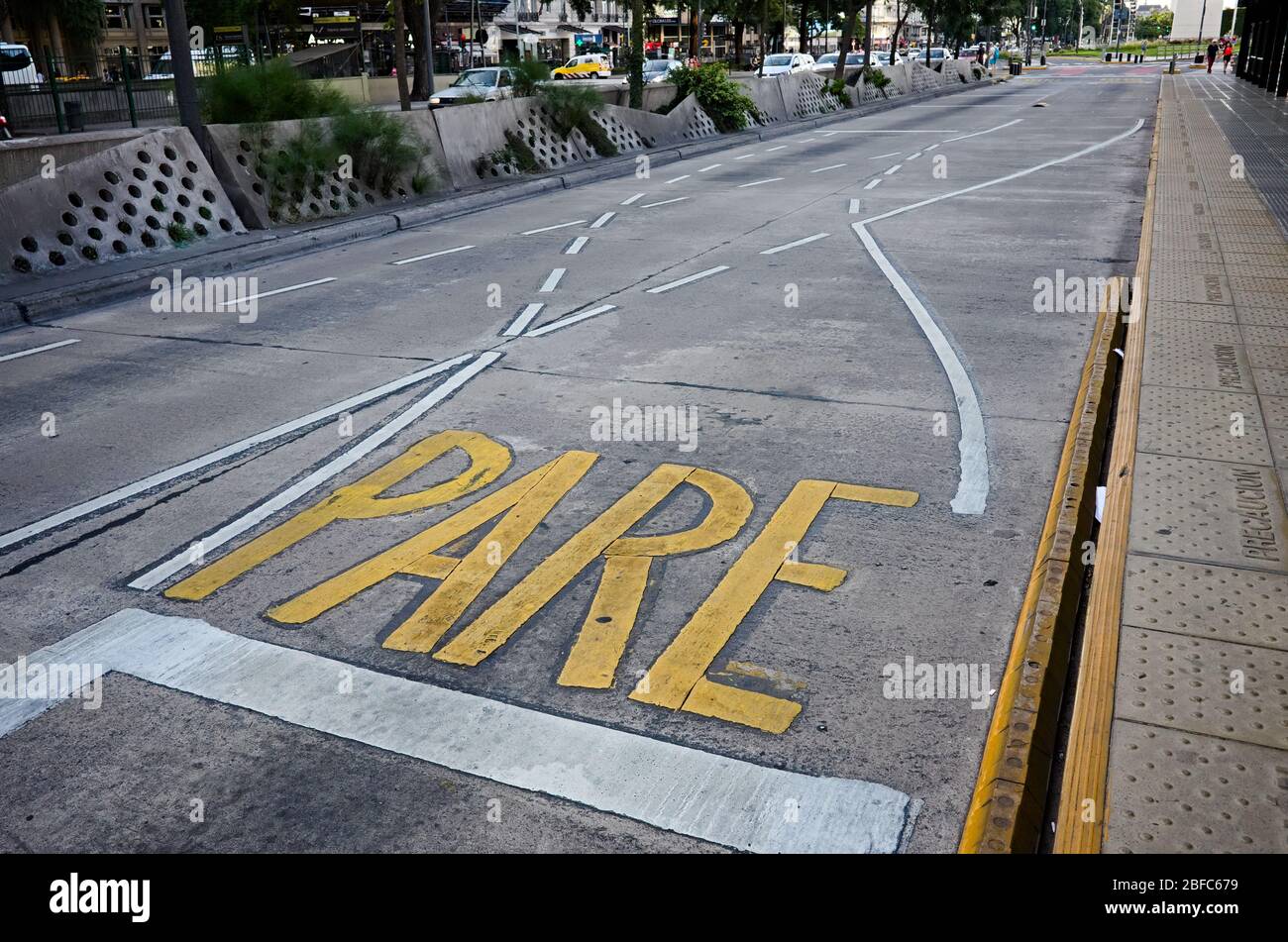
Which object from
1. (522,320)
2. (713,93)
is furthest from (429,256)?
(713,93)

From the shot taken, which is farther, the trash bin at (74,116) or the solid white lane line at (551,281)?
the trash bin at (74,116)

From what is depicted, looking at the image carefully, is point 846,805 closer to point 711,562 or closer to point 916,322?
point 711,562

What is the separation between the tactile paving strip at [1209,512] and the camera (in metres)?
4.93

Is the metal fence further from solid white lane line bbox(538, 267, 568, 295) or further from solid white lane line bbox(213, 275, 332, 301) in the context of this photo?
solid white lane line bbox(538, 267, 568, 295)

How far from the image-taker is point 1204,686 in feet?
12.8

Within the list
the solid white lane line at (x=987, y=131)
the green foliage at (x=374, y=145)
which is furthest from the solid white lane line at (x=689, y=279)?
the solid white lane line at (x=987, y=131)

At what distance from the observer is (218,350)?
382 inches

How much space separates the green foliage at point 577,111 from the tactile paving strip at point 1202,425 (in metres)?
18.8

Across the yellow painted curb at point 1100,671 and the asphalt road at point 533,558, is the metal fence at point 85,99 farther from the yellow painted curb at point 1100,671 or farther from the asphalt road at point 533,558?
the yellow painted curb at point 1100,671

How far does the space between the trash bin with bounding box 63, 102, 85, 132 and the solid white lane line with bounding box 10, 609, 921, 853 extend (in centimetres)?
2218

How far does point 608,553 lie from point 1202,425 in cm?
365

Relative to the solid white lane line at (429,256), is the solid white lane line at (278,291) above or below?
below

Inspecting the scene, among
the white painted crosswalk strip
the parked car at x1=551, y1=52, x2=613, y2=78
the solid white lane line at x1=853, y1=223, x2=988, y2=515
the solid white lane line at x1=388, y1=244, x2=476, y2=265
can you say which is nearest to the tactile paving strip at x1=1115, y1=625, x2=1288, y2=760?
the solid white lane line at x1=853, y1=223, x2=988, y2=515

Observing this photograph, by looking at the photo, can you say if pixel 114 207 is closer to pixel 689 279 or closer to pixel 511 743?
pixel 689 279
